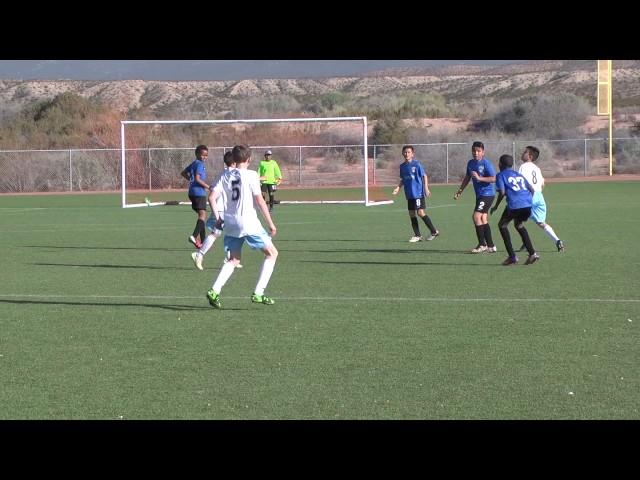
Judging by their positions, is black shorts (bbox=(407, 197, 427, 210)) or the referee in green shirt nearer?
black shorts (bbox=(407, 197, 427, 210))

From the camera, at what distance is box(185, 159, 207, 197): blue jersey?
18000 mm

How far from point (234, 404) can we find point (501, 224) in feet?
31.2

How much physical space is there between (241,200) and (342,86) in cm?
10635

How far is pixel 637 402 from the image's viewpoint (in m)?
7.16

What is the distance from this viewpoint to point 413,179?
20.2 m

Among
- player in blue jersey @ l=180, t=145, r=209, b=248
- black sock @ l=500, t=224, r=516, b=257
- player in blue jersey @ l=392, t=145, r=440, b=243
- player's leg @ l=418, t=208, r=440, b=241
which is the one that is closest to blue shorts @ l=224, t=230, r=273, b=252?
black sock @ l=500, t=224, r=516, b=257

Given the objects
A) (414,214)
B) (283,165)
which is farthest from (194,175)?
(283,165)

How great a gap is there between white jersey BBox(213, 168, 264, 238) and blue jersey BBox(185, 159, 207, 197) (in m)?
6.41

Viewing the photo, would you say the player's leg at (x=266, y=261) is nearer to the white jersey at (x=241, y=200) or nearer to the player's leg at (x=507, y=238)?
the white jersey at (x=241, y=200)

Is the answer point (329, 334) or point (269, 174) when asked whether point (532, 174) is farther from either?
point (269, 174)

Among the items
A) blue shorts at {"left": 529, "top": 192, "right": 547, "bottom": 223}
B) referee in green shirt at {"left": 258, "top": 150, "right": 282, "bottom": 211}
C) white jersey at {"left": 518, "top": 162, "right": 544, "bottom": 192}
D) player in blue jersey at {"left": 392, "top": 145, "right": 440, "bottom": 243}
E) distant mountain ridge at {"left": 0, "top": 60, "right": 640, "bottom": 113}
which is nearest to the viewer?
white jersey at {"left": 518, "top": 162, "right": 544, "bottom": 192}

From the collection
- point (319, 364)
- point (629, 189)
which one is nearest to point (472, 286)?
point (319, 364)

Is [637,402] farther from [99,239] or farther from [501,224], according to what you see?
[99,239]

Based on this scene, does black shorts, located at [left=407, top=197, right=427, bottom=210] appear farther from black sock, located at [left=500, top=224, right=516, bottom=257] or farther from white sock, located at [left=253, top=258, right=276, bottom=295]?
white sock, located at [left=253, top=258, right=276, bottom=295]
